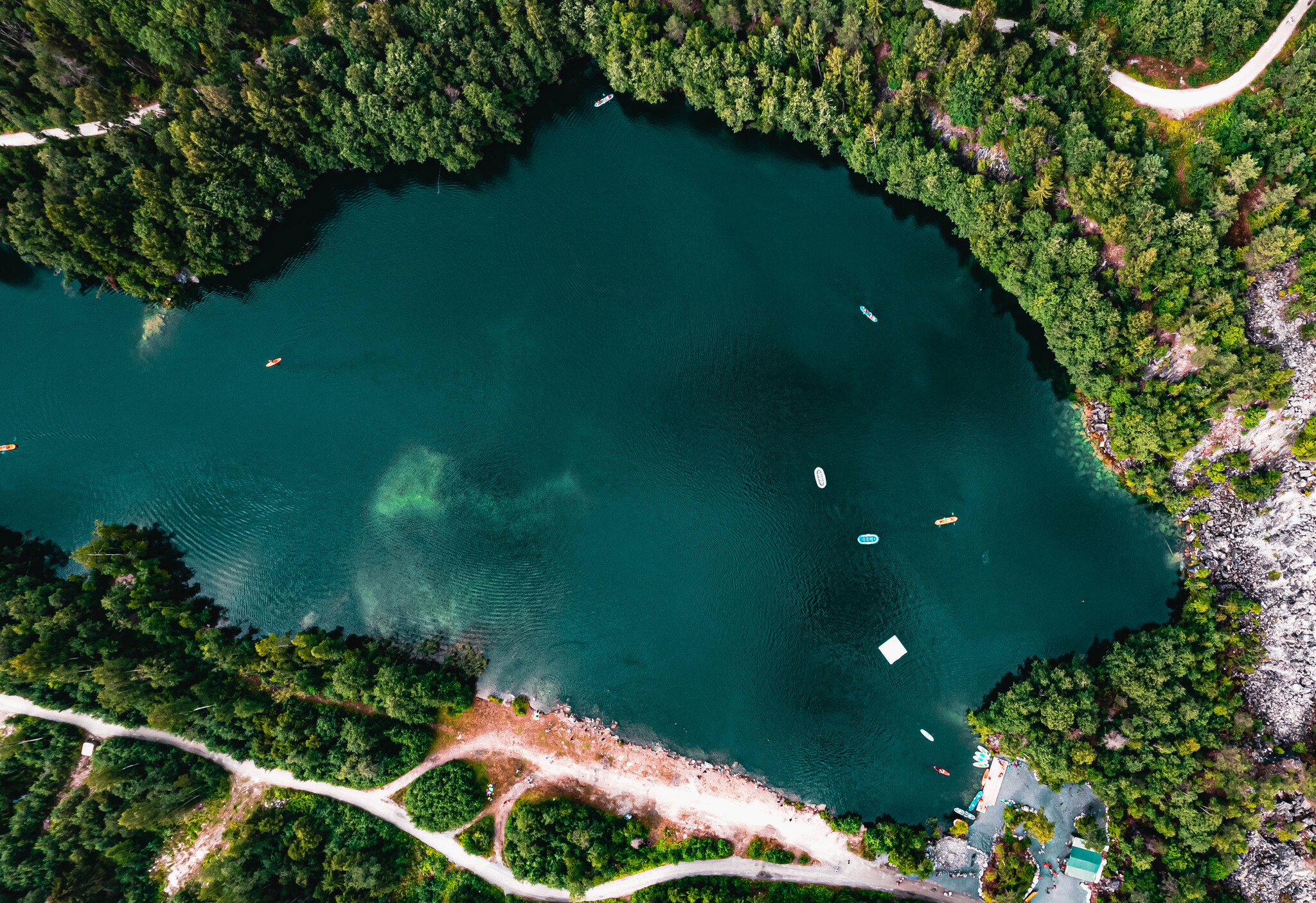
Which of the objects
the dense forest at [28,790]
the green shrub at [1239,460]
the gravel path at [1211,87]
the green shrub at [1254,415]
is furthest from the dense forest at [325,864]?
the gravel path at [1211,87]

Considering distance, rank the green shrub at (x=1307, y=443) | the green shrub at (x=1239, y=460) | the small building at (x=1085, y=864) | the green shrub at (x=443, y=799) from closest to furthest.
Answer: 1. the green shrub at (x=1307, y=443)
2. the green shrub at (x=1239, y=460)
3. the small building at (x=1085, y=864)
4. the green shrub at (x=443, y=799)

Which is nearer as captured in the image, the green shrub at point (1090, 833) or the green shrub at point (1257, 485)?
the green shrub at point (1257, 485)

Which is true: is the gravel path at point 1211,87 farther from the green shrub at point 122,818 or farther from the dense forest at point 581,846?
the green shrub at point 122,818

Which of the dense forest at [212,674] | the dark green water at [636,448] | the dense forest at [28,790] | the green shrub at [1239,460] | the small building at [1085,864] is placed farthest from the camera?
the dark green water at [636,448]

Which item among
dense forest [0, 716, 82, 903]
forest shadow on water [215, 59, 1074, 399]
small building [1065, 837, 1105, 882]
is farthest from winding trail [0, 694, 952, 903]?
forest shadow on water [215, 59, 1074, 399]

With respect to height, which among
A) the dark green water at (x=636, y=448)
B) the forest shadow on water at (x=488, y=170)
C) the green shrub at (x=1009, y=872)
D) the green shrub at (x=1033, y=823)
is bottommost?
the green shrub at (x=1009, y=872)

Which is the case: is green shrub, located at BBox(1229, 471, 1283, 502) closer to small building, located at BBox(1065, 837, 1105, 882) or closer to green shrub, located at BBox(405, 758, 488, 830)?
small building, located at BBox(1065, 837, 1105, 882)

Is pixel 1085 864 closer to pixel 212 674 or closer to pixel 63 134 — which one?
pixel 212 674

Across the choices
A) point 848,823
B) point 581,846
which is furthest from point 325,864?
point 848,823

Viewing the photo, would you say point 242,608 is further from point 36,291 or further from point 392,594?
point 36,291
